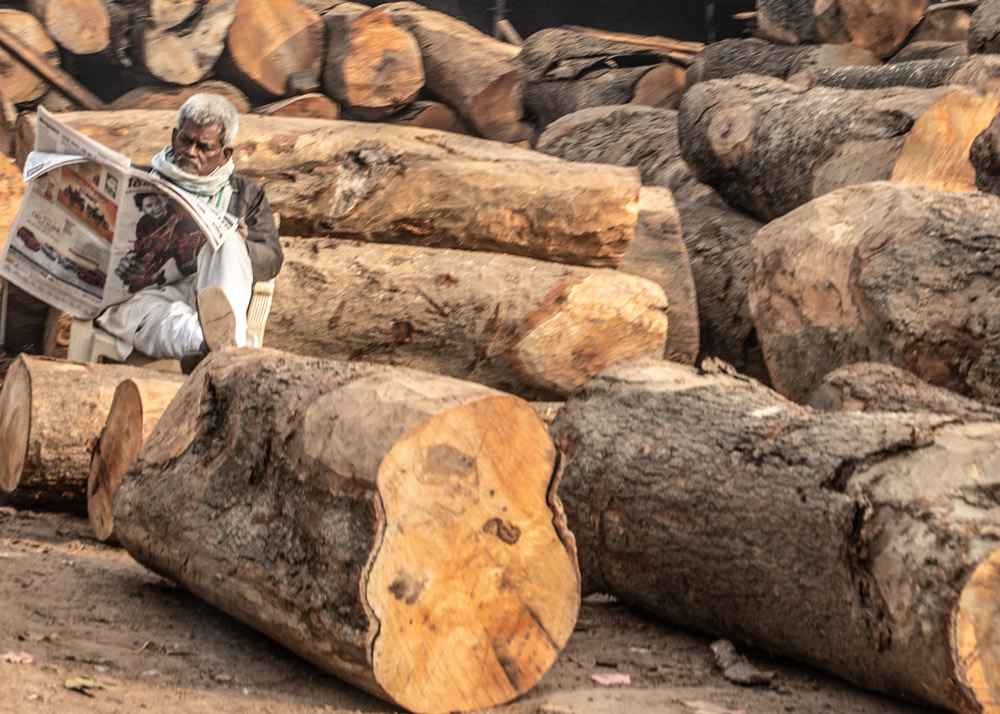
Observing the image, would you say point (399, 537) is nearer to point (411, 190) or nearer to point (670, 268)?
point (411, 190)

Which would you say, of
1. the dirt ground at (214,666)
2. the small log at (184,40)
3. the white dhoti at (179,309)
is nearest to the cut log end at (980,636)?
the dirt ground at (214,666)

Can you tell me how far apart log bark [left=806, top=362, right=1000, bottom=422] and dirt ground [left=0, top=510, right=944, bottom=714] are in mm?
897

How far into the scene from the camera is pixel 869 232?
4.26m

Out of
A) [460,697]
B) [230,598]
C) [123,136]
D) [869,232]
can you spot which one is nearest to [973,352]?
[869,232]

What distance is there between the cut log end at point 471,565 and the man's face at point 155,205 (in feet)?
7.29

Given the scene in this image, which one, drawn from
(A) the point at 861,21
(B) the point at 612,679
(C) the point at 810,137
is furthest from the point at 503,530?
(A) the point at 861,21

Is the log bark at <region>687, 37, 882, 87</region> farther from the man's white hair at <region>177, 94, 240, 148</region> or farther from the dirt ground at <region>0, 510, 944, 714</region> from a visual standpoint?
the dirt ground at <region>0, 510, 944, 714</region>

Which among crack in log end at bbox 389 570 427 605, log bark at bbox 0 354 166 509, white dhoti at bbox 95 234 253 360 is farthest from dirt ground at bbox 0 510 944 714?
white dhoti at bbox 95 234 253 360

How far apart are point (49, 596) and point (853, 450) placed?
2058 mm

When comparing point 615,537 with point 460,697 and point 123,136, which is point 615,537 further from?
point 123,136

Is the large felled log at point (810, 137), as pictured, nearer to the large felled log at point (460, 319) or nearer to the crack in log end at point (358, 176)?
the large felled log at point (460, 319)

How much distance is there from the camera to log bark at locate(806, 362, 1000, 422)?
129 inches

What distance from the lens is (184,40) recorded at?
8617 mm

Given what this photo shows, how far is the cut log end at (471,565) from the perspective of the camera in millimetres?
2258
